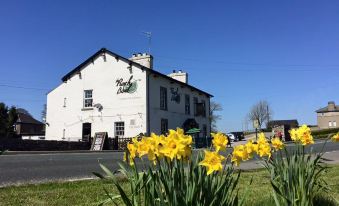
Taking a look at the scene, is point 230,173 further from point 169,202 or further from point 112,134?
point 112,134

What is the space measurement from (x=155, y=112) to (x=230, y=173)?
31577mm

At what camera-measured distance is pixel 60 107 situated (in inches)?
1497

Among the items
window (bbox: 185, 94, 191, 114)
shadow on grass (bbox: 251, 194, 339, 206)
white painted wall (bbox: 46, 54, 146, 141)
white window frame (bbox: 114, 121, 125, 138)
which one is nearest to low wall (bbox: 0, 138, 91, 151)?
white window frame (bbox: 114, 121, 125, 138)

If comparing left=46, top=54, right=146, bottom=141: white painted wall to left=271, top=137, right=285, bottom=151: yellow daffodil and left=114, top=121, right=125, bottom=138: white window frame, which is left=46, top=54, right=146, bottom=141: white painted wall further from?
left=271, top=137, right=285, bottom=151: yellow daffodil

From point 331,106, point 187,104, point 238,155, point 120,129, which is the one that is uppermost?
point 331,106

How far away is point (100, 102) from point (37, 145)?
9521 millimetres

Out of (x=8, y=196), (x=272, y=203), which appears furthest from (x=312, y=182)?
(x=8, y=196)

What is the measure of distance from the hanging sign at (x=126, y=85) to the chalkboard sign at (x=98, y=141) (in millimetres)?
4640

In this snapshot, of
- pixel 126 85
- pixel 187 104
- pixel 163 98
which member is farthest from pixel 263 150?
pixel 187 104

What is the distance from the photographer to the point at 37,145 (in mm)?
27328

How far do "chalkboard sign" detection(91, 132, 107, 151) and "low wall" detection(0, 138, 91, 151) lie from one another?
894 millimetres

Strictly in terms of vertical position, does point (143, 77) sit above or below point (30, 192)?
above

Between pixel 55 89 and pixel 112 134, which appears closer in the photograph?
pixel 112 134

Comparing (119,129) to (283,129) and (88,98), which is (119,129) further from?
(283,129)
